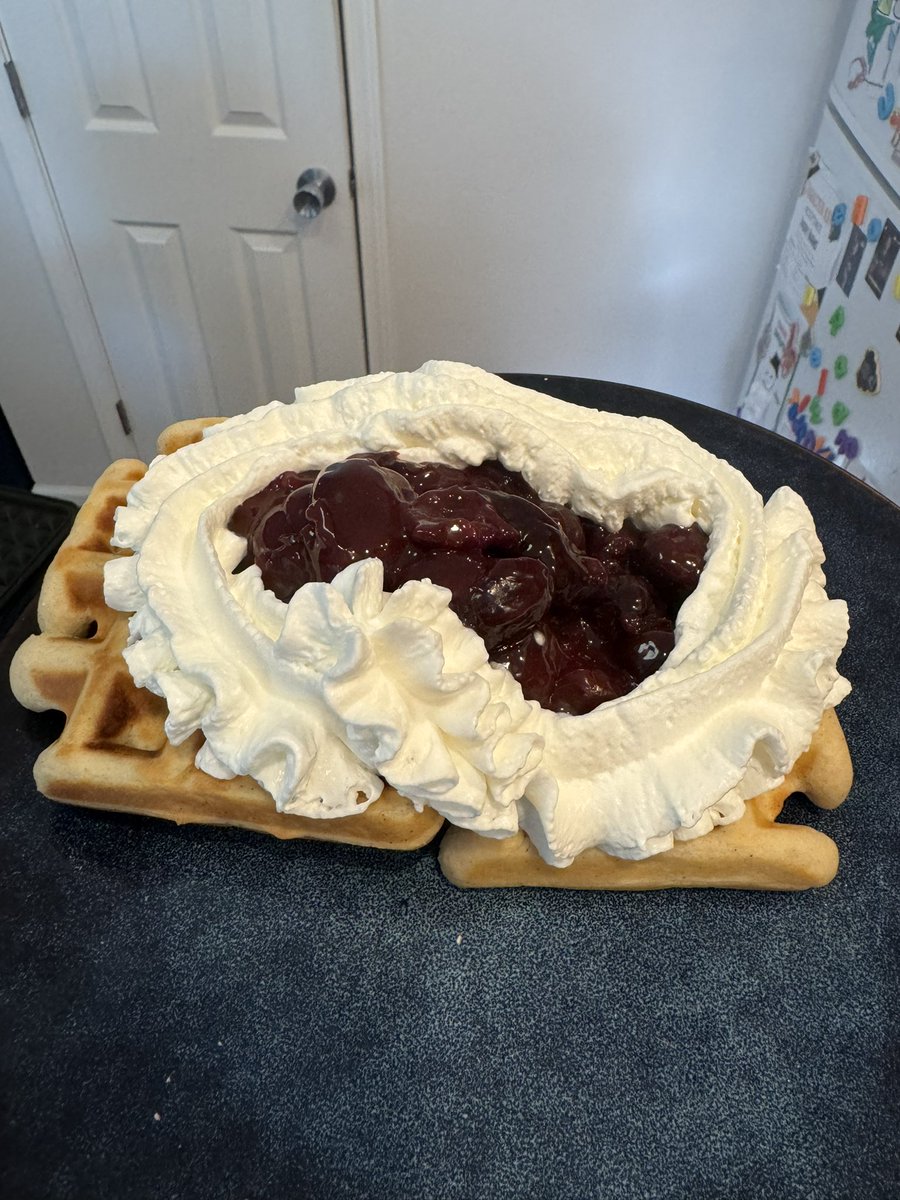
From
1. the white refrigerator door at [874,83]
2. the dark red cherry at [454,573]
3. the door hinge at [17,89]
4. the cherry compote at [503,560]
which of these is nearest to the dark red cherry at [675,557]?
the cherry compote at [503,560]

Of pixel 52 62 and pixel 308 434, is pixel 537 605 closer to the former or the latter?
pixel 308 434

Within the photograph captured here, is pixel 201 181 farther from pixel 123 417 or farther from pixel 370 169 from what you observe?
pixel 123 417

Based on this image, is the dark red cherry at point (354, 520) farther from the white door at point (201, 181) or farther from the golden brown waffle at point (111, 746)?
the white door at point (201, 181)

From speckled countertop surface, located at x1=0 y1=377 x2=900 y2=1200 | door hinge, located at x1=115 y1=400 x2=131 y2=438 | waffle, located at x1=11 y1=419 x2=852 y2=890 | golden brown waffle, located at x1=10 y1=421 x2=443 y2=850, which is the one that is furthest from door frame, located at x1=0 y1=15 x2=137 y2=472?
speckled countertop surface, located at x1=0 y1=377 x2=900 y2=1200

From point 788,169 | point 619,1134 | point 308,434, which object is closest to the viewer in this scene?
point 619,1134

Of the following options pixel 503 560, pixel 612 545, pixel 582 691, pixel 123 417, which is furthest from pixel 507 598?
pixel 123 417

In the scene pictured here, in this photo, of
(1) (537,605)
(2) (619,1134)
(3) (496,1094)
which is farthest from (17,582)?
(2) (619,1134)
